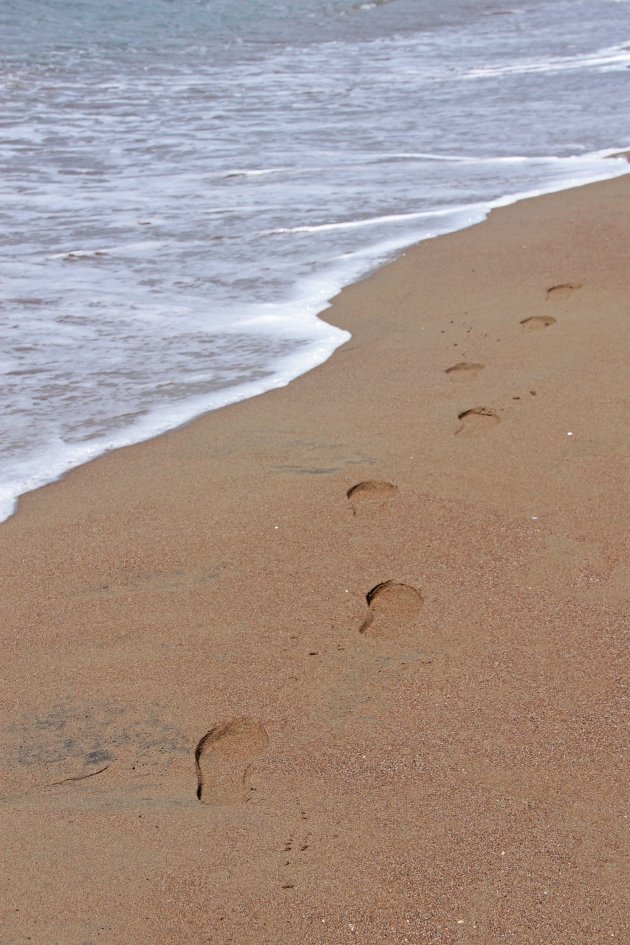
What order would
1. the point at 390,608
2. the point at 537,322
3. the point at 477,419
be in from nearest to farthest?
1. the point at 390,608
2. the point at 477,419
3. the point at 537,322

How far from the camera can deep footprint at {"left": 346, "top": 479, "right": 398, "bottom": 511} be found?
3.21 meters

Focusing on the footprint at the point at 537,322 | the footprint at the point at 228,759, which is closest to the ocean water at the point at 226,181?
the footprint at the point at 537,322

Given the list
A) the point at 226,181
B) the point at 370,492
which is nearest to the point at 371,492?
the point at 370,492

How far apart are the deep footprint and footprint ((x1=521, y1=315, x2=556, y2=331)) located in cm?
148

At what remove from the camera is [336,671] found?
8.14 feet

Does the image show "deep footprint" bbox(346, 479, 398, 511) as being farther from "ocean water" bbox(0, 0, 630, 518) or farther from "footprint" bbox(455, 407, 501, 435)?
"ocean water" bbox(0, 0, 630, 518)

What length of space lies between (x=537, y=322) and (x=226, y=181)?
13.8ft

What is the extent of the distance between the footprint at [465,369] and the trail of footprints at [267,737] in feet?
1.53

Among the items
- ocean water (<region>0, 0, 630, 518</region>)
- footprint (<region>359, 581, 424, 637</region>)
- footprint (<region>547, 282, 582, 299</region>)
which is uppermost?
ocean water (<region>0, 0, 630, 518</region>)

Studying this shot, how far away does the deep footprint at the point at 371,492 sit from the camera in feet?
10.5

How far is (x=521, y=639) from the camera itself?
2.52m

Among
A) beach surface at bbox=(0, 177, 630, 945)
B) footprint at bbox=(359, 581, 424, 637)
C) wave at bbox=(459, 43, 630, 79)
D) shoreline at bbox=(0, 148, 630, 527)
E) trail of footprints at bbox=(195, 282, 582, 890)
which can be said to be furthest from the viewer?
wave at bbox=(459, 43, 630, 79)

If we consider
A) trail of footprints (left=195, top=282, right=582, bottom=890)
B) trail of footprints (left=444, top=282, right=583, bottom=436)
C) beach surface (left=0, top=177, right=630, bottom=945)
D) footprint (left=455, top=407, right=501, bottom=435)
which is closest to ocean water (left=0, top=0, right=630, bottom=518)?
beach surface (left=0, top=177, right=630, bottom=945)

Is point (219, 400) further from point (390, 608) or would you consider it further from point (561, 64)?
point (561, 64)
